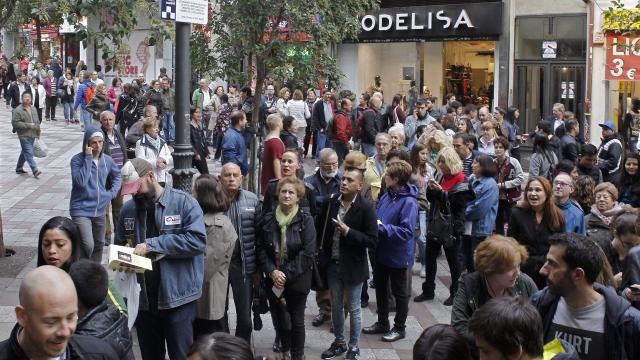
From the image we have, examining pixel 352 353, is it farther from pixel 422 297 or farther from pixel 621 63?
pixel 621 63

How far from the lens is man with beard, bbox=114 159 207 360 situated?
6133 millimetres

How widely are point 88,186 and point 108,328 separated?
18.0 ft

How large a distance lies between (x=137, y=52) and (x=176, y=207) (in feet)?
99.0

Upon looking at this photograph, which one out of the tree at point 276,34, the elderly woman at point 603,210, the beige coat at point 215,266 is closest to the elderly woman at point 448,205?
the elderly woman at point 603,210

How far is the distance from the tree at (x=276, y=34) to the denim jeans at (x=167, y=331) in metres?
7.53

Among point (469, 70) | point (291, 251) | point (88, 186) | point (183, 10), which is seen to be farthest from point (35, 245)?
point (469, 70)

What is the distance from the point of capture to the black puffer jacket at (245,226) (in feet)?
23.8

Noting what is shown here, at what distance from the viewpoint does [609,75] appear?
22719mm

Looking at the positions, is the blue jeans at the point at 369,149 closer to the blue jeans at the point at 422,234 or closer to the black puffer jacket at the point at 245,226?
the blue jeans at the point at 422,234

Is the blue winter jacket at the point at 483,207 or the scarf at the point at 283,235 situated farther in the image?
the blue winter jacket at the point at 483,207

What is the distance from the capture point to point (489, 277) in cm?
501

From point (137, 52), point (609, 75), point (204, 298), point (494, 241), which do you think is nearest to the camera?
point (494, 241)

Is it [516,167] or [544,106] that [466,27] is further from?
[516,167]

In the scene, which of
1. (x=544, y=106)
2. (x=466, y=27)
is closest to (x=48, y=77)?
(x=466, y=27)
